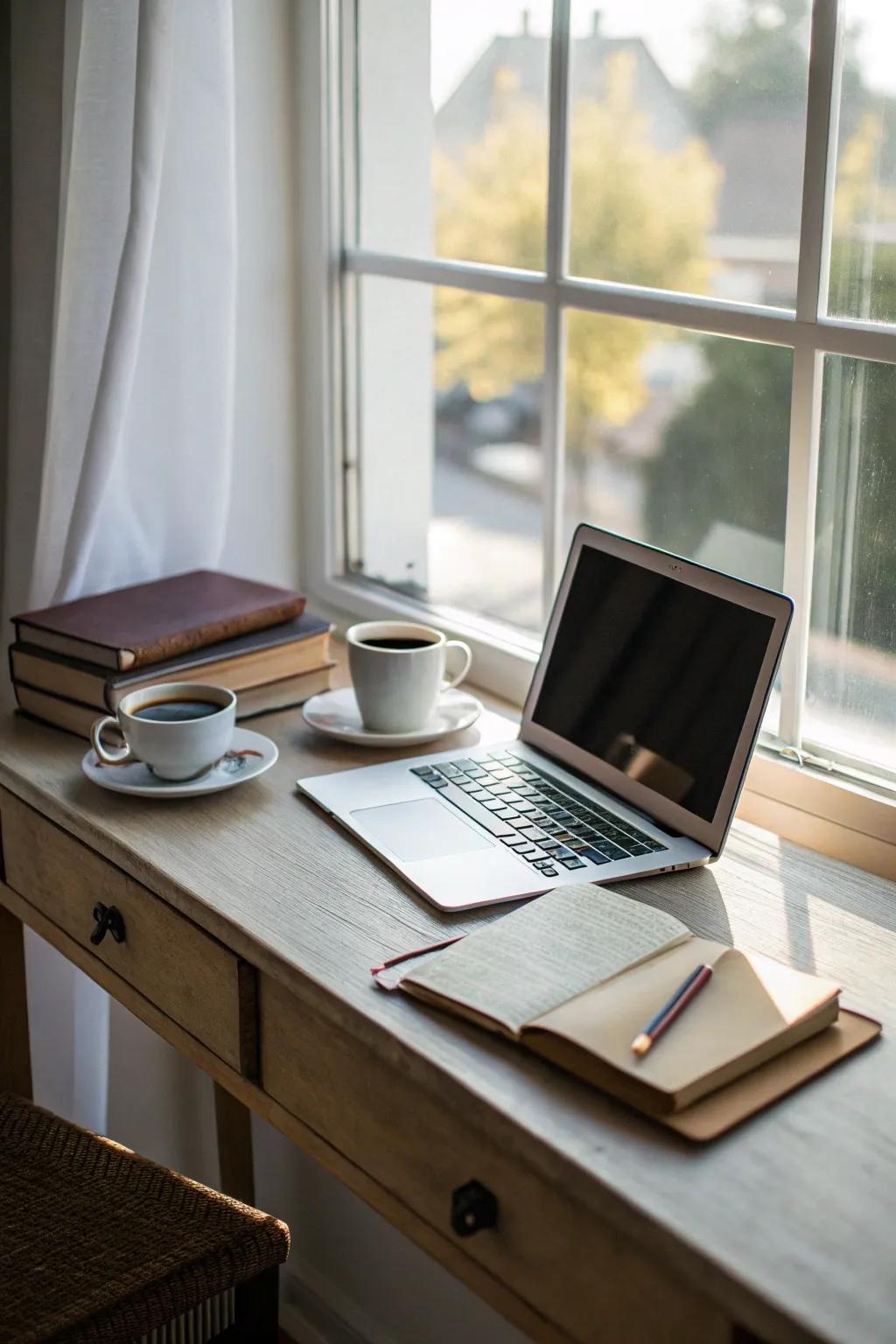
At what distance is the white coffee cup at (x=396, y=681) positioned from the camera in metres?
1.24

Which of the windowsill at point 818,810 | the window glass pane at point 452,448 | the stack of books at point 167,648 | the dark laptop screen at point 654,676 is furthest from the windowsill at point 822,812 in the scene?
the stack of books at point 167,648

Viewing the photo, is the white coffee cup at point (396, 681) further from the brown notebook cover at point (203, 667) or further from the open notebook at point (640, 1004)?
the open notebook at point (640, 1004)

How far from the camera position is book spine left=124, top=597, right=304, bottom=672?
127 centimetres

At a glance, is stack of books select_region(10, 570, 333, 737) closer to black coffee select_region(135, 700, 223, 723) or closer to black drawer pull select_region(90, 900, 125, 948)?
black coffee select_region(135, 700, 223, 723)

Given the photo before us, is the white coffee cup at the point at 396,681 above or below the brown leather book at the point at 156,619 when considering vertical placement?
below

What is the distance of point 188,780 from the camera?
1178 millimetres

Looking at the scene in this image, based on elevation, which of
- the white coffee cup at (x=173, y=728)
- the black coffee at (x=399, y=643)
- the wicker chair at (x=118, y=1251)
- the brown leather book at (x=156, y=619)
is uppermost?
the brown leather book at (x=156, y=619)

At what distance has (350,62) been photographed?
59.6 inches

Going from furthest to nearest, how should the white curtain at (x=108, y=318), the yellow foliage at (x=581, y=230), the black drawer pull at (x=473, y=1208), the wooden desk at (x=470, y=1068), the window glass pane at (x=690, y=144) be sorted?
the white curtain at (x=108, y=318)
the yellow foliage at (x=581, y=230)
the window glass pane at (x=690, y=144)
the black drawer pull at (x=473, y=1208)
the wooden desk at (x=470, y=1068)

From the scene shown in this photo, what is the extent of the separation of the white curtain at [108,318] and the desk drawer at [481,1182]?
2.18 ft

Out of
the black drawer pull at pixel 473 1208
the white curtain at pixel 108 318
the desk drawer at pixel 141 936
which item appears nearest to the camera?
the black drawer pull at pixel 473 1208

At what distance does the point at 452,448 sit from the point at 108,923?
0.68 m

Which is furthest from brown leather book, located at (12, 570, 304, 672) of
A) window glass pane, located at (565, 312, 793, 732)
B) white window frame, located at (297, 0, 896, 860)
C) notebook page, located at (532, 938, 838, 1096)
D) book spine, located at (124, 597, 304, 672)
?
notebook page, located at (532, 938, 838, 1096)

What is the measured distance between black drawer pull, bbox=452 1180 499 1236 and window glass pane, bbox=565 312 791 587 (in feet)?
1.97
